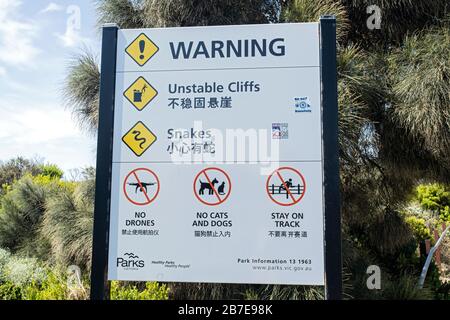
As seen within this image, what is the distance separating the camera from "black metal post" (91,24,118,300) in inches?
100.0

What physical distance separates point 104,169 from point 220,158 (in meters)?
0.72

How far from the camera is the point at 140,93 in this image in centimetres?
268

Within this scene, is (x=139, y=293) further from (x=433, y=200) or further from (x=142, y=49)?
(x=433, y=200)

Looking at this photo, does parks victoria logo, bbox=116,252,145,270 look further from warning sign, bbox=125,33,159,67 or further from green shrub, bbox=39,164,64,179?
green shrub, bbox=39,164,64,179

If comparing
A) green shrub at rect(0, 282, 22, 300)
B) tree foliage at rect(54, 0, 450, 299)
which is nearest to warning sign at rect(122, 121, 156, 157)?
tree foliage at rect(54, 0, 450, 299)

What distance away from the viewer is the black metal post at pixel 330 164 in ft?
7.95

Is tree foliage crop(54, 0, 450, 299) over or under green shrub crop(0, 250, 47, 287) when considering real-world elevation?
over

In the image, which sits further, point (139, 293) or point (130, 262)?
point (139, 293)

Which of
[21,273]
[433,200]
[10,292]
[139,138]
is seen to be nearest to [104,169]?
[139,138]

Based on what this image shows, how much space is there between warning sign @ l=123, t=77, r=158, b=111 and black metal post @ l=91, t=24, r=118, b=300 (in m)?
0.11

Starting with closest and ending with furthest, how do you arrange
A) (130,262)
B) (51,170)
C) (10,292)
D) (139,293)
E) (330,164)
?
(330,164), (130,262), (139,293), (10,292), (51,170)

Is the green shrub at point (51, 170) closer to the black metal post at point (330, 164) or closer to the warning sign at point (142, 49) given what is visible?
the warning sign at point (142, 49)
